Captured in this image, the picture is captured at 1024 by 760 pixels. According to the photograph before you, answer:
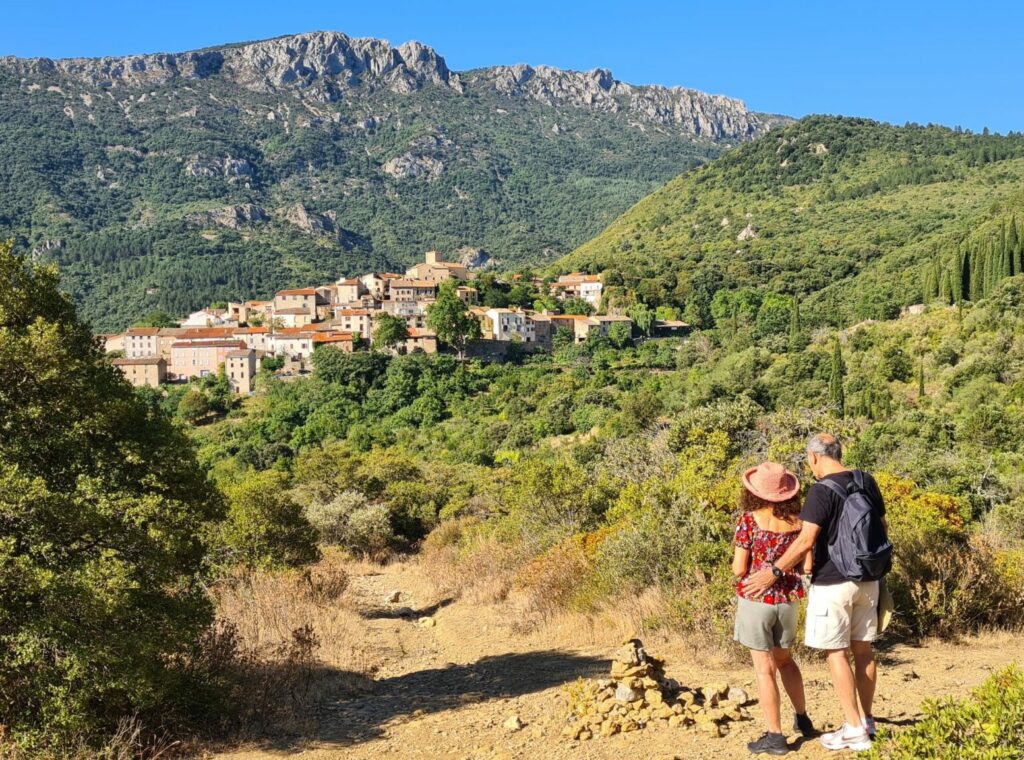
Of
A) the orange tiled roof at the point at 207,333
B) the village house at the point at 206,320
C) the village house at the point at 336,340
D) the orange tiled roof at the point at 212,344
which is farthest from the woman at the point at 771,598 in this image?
the village house at the point at 206,320

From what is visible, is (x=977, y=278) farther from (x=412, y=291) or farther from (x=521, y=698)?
(x=412, y=291)

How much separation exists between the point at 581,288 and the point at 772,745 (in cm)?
8360

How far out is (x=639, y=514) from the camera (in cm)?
1005

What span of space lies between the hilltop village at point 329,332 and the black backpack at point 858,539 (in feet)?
217

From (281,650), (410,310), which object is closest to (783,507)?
(281,650)

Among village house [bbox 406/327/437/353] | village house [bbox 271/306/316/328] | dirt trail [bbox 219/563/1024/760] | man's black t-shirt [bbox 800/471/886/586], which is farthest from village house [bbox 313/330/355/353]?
man's black t-shirt [bbox 800/471/886/586]

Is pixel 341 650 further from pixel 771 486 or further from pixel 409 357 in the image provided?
pixel 409 357

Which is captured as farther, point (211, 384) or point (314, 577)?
point (211, 384)

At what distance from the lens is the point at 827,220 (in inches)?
3792

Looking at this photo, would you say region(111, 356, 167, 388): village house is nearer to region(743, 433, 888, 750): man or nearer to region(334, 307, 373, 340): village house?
region(334, 307, 373, 340): village house

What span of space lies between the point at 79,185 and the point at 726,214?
155281 mm

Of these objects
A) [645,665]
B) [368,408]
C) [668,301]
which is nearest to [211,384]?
[368,408]

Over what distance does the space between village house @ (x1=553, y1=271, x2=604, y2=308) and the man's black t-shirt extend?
261 feet

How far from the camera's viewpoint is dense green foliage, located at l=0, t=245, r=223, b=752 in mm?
5734
